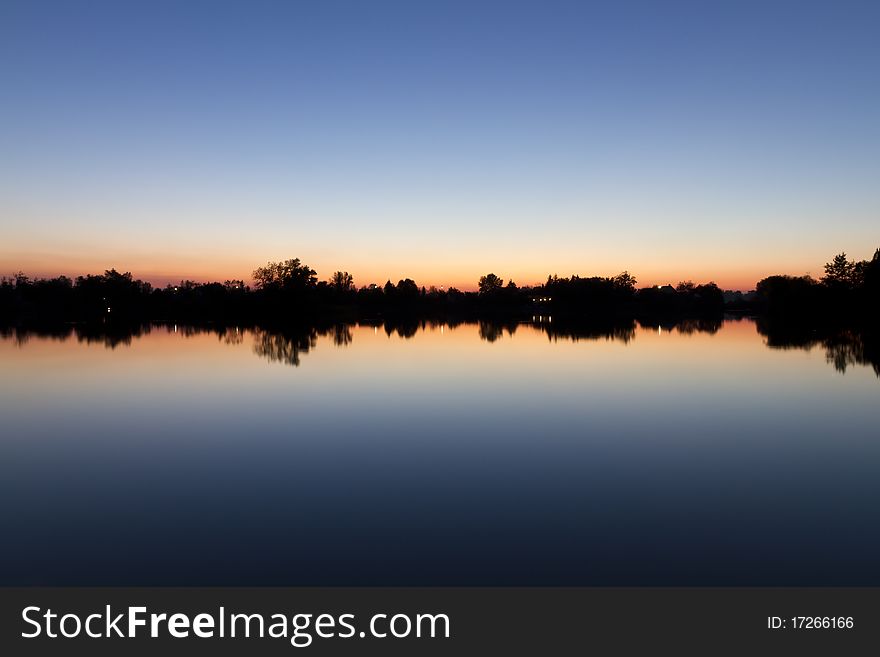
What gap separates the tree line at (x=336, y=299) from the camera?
9956 centimetres

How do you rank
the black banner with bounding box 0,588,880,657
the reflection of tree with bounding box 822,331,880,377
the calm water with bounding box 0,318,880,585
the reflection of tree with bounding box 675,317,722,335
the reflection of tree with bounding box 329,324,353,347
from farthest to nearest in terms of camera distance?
the reflection of tree with bounding box 675,317,722,335 → the reflection of tree with bounding box 329,324,353,347 → the reflection of tree with bounding box 822,331,880,377 → the calm water with bounding box 0,318,880,585 → the black banner with bounding box 0,588,880,657

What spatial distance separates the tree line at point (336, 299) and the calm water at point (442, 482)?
78742mm

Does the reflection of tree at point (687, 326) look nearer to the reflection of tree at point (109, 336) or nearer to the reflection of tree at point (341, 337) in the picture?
the reflection of tree at point (341, 337)

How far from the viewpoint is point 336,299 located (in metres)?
153

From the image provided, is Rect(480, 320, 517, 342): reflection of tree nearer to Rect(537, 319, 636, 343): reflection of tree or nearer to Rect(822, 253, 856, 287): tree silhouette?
Rect(537, 319, 636, 343): reflection of tree

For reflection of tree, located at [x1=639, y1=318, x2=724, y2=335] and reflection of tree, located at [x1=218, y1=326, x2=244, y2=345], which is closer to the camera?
reflection of tree, located at [x1=218, y1=326, x2=244, y2=345]

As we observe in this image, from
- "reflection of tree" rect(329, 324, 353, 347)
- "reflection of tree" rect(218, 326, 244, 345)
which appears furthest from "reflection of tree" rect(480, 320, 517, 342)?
→ "reflection of tree" rect(218, 326, 244, 345)

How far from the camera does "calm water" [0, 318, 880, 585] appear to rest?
291 inches

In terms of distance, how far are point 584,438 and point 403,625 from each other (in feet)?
30.7

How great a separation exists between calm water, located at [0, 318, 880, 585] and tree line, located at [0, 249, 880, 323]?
258 ft

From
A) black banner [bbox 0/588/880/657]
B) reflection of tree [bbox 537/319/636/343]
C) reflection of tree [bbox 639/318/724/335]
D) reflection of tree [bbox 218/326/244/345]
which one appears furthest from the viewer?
reflection of tree [bbox 639/318/724/335]

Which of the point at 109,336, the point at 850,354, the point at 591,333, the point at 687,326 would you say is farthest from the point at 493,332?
the point at 109,336

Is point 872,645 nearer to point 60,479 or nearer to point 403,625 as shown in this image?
point 403,625

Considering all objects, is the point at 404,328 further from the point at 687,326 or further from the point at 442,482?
the point at 442,482
